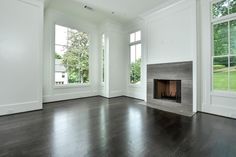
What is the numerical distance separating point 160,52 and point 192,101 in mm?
1893

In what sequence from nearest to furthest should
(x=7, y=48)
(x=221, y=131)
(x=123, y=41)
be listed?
(x=221, y=131) < (x=7, y=48) < (x=123, y=41)

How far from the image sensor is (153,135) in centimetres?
222

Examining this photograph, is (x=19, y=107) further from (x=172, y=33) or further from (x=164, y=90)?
(x=172, y=33)

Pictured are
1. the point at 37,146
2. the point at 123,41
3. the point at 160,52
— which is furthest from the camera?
the point at 123,41

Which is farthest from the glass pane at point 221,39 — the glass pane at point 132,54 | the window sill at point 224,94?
the glass pane at point 132,54

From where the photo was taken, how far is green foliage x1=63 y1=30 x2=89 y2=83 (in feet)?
17.7

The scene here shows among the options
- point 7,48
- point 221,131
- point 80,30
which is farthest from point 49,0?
point 221,131

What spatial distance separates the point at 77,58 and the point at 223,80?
200 inches

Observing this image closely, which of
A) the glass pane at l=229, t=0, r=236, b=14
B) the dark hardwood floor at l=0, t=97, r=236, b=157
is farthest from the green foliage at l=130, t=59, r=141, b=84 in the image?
the glass pane at l=229, t=0, r=236, b=14

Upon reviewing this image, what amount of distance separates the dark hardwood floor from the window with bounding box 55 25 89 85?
7.55 ft

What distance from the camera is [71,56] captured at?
545cm

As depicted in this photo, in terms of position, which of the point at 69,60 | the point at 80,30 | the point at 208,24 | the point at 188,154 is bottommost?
the point at 188,154

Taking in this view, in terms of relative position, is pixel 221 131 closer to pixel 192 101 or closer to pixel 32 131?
pixel 192 101

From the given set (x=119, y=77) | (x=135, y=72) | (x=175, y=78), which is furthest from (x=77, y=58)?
(x=175, y=78)
